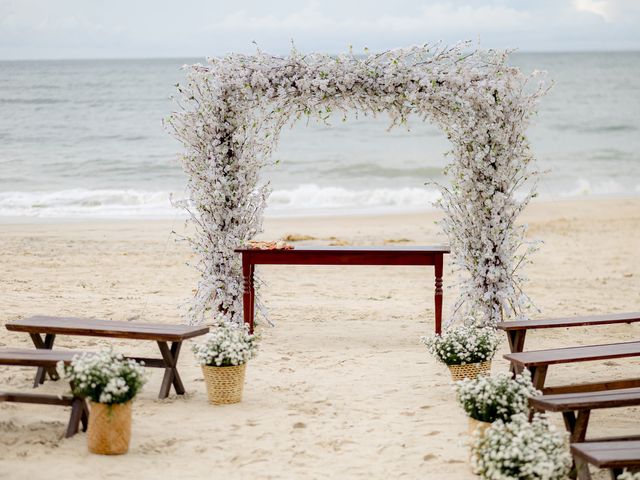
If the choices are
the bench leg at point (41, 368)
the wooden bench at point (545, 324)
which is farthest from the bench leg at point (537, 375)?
the bench leg at point (41, 368)

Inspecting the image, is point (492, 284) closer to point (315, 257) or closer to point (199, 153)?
point (315, 257)

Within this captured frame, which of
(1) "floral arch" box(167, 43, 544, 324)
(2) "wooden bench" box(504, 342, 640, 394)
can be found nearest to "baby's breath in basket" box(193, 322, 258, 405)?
(2) "wooden bench" box(504, 342, 640, 394)

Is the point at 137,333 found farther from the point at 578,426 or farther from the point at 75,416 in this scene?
the point at 578,426

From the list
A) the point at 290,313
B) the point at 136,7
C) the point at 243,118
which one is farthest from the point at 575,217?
the point at 136,7

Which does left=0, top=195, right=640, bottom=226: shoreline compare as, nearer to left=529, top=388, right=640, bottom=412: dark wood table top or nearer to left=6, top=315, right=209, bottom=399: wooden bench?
left=6, top=315, right=209, bottom=399: wooden bench

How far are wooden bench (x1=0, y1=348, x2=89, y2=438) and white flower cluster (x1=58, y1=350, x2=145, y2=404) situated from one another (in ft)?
0.98

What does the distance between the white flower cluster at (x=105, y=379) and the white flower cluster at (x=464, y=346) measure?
9.07 feet

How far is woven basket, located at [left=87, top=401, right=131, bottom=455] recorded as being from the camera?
5734 mm

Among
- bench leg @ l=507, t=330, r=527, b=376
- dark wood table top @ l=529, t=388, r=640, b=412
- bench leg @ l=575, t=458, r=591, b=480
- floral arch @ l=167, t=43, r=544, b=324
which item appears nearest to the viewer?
bench leg @ l=575, t=458, r=591, b=480

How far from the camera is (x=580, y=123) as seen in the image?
41.8 meters

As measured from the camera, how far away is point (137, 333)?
712cm

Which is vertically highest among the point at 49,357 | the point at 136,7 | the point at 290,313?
the point at 136,7

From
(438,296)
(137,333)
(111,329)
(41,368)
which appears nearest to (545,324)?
(438,296)

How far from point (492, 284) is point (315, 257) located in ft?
6.64
